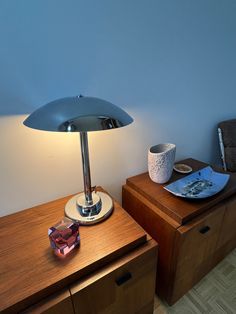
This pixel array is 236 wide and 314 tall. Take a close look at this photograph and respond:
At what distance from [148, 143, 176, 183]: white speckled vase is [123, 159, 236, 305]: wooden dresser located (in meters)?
0.05

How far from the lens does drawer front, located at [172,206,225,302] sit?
792 millimetres

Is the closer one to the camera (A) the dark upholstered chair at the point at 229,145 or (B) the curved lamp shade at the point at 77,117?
(B) the curved lamp shade at the point at 77,117

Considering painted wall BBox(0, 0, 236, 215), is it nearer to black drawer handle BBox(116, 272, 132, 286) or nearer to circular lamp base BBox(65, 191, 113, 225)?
circular lamp base BBox(65, 191, 113, 225)

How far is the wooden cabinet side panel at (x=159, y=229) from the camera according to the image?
0.82 meters

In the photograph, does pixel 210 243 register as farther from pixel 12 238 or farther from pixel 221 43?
pixel 221 43

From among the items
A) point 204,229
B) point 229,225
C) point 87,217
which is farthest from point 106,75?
point 229,225

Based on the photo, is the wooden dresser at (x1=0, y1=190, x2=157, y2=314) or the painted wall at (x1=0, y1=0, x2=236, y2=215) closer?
the wooden dresser at (x1=0, y1=190, x2=157, y2=314)

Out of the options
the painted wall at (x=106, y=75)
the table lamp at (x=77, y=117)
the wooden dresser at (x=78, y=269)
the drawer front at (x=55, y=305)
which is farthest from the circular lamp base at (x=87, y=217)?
the table lamp at (x=77, y=117)

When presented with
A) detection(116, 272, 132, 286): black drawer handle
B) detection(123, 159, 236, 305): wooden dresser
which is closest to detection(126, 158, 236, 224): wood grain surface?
detection(123, 159, 236, 305): wooden dresser

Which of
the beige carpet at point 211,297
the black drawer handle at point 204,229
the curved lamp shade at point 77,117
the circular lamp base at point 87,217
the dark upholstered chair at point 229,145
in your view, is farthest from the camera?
the dark upholstered chair at point 229,145

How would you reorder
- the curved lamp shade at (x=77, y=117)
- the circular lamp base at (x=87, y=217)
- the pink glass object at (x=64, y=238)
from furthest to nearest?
the circular lamp base at (x=87, y=217) < the pink glass object at (x=64, y=238) < the curved lamp shade at (x=77, y=117)

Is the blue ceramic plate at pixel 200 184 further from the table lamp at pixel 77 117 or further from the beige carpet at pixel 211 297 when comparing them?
the beige carpet at pixel 211 297

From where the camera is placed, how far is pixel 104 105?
1.82ft

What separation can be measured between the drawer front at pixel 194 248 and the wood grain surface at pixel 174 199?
0.04 meters
